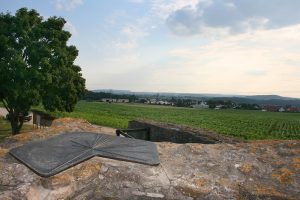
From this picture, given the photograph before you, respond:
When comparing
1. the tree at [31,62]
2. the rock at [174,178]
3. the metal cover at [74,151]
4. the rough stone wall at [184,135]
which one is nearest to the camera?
the rock at [174,178]

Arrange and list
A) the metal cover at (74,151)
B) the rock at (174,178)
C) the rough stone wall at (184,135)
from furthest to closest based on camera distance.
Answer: the rough stone wall at (184,135) → the metal cover at (74,151) → the rock at (174,178)

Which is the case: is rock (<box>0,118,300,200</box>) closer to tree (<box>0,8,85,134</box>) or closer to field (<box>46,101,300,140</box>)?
tree (<box>0,8,85,134</box>)

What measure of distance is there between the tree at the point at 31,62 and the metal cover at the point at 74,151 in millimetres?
14629

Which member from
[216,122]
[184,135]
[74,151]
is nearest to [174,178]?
[74,151]

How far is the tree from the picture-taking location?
1812 centimetres

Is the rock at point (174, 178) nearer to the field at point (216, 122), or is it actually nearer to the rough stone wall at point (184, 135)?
the rough stone wall at point (184, 135)

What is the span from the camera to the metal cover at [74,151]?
3.55 meters

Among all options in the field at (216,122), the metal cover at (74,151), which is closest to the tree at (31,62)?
the field at (216,122)

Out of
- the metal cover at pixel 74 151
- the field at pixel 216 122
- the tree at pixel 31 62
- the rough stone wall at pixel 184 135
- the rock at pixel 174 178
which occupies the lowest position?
the field at pixel 216 122

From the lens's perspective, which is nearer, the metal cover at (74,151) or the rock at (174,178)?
the rock at (174,178)

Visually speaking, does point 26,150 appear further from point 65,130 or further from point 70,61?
point 70,61

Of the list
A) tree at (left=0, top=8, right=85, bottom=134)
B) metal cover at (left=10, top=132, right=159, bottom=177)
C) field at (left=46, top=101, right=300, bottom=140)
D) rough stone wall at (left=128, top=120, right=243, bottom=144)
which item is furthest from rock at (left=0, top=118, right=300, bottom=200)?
field at (left=46, top=101, right=300, bottom=140)

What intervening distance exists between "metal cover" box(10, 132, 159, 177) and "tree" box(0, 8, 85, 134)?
48.0 feet

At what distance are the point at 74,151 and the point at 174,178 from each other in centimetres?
124
